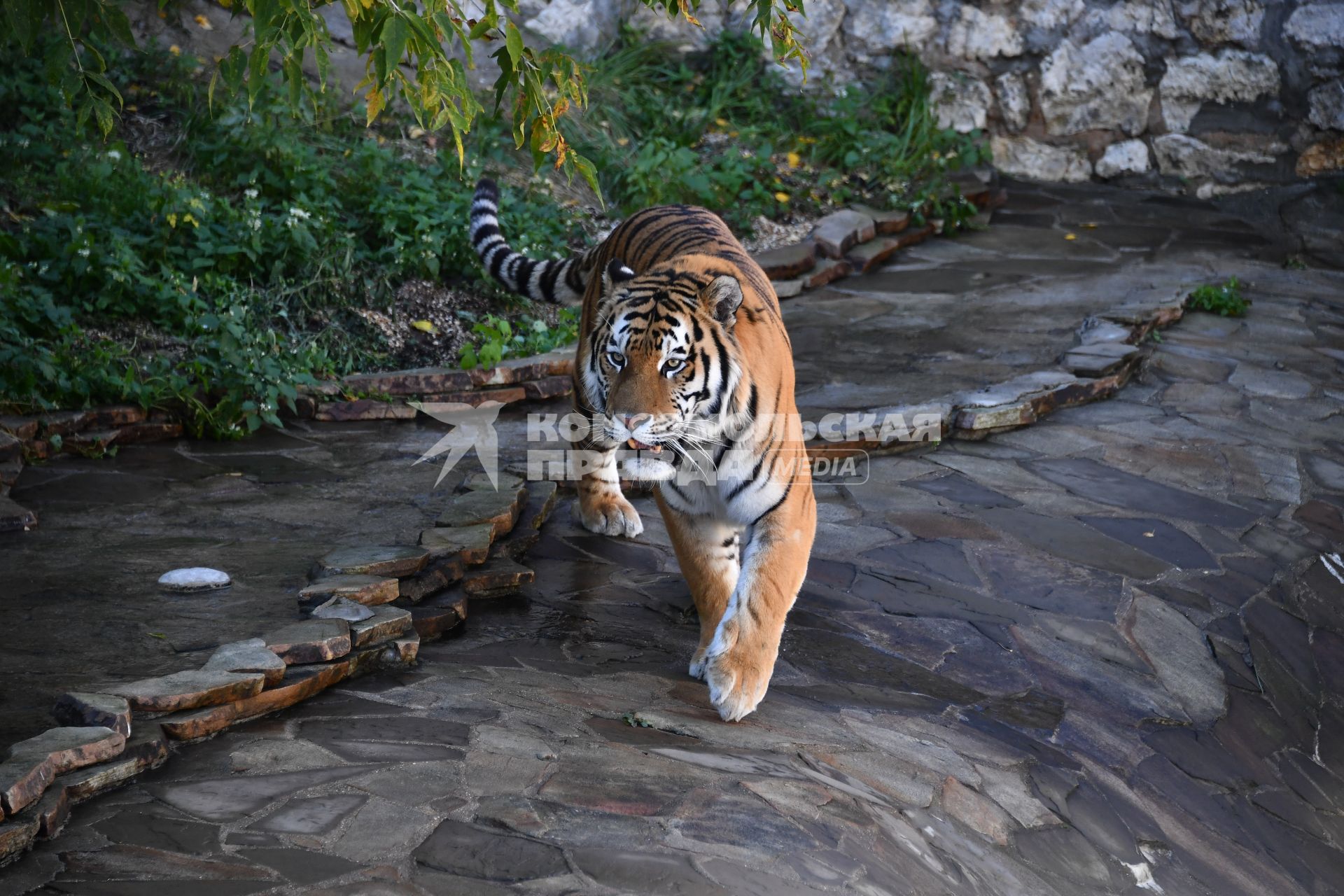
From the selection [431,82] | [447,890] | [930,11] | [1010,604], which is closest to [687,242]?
[1010,604]

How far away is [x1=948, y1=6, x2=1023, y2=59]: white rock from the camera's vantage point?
1141 cm

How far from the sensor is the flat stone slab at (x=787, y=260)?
29.0 ft

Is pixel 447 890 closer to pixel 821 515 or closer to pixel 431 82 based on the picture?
pixel 431 82

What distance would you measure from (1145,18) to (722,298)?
9112 millimetres

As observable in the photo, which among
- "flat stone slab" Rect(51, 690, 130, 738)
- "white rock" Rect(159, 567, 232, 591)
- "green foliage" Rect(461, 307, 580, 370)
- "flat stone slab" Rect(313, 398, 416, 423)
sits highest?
"green foliage" Rect(461, 307, 580, 370)

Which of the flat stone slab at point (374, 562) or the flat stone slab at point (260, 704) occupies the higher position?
the flat stone slab at point (374, 562)

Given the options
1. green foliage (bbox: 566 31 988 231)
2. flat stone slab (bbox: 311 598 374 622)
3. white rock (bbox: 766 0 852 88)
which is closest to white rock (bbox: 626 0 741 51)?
green foliage (bbox: 566 31 988 231)

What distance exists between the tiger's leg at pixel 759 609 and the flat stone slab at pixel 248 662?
1.18 meters

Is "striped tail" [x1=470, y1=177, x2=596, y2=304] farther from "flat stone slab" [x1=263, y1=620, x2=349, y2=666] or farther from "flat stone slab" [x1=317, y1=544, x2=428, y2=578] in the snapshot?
"flat stone slab" [x1=263, y1=620, x2=349, y2=666]

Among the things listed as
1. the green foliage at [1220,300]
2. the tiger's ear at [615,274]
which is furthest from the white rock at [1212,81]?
the tiger's ear at [615,274]

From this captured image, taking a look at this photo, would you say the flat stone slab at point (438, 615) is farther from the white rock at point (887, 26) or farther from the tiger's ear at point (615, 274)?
the white rock at point (887, 26)

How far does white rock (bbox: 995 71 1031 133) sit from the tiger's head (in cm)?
A: 856

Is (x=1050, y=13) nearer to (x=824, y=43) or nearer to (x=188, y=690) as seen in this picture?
(x=824, y=43)

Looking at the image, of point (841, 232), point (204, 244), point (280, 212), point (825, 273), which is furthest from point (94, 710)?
point (841, 232)
